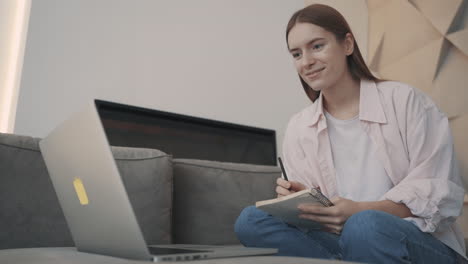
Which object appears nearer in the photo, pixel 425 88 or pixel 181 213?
pixel 181 213

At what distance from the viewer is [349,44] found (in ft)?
4.61

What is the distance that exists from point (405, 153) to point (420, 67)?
140 centimetres

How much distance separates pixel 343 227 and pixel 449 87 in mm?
1599

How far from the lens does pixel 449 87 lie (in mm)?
2332

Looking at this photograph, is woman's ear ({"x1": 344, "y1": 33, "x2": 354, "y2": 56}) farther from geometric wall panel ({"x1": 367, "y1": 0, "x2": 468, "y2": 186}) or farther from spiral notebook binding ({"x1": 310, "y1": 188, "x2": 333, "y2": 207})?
geometric wall panel ({"x1": 367, "y1": 0, "x2": 468, "y2": 186})

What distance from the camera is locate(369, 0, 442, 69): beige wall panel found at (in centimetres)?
246

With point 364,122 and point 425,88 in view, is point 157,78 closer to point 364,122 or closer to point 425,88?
point 425,88

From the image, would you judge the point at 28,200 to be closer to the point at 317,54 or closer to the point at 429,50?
the point at 317,54

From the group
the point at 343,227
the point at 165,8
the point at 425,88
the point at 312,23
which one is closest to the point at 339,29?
the point at 312,23

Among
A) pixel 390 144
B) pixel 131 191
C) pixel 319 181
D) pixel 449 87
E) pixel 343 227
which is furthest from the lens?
pixel 449 87

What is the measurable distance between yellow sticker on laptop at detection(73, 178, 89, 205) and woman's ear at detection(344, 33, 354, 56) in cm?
89

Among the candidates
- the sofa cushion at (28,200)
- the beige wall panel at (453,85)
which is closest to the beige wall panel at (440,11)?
the beige wall panel at (453,85)

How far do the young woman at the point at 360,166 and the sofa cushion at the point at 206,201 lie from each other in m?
0.41

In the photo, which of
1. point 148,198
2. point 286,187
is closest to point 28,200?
point 148,198
